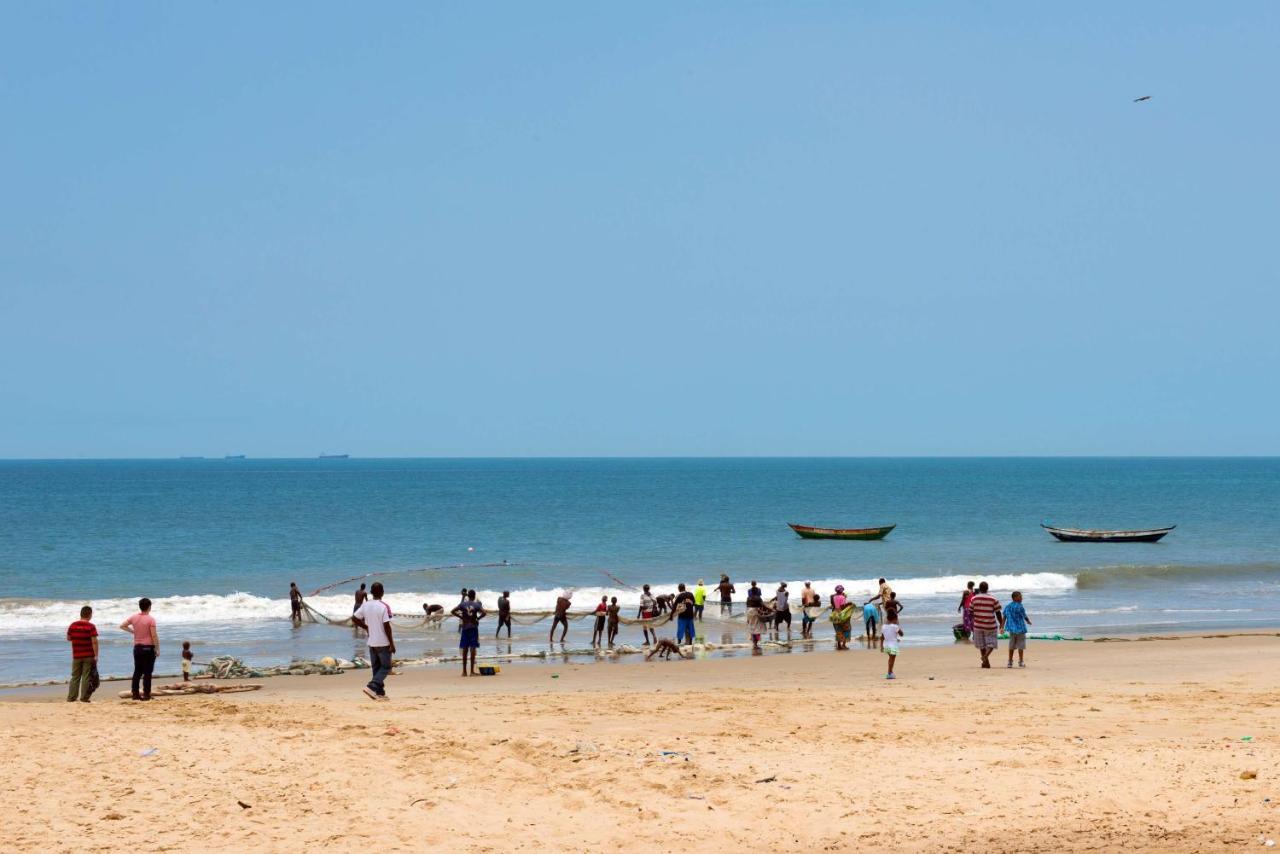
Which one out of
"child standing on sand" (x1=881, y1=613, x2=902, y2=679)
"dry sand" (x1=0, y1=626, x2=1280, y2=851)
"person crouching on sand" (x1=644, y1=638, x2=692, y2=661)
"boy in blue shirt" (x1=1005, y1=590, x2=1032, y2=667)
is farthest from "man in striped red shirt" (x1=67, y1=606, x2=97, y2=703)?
"boy in blue shirt" (x1=1005, y1=590, x2=1032, y2=667)

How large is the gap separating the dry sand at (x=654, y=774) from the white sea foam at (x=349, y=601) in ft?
52.9

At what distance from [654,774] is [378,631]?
5.31 m

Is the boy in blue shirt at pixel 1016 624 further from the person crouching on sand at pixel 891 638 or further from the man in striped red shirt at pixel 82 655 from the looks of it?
the man in striped red shirt at pixel 82 655

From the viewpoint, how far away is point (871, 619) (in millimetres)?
24891

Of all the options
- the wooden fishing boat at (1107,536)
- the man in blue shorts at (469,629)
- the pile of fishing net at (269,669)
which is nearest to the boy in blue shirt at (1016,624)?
the man in blue shorts at (469,629)

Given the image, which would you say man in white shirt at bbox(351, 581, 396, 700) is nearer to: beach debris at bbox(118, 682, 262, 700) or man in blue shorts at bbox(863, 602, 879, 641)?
beach debris at bbox(118, 682, 262, 700)

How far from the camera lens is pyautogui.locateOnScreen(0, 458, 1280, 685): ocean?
2905 centimetres

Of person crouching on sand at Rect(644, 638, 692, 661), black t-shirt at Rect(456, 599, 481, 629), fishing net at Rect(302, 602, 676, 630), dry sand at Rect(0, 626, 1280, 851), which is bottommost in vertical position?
dry sand at Rect(0, 626, 1280, 851)

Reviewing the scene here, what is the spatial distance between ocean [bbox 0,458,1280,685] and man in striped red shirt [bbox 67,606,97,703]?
206 inches

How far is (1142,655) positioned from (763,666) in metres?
6.79

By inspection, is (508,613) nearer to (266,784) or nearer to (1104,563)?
(266,784)

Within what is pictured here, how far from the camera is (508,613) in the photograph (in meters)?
26.5

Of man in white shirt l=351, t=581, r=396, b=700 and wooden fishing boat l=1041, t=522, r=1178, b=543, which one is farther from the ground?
wooden fishing boat l=1041, t=522, r=1178, b=543

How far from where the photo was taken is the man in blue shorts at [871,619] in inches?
→ 979
